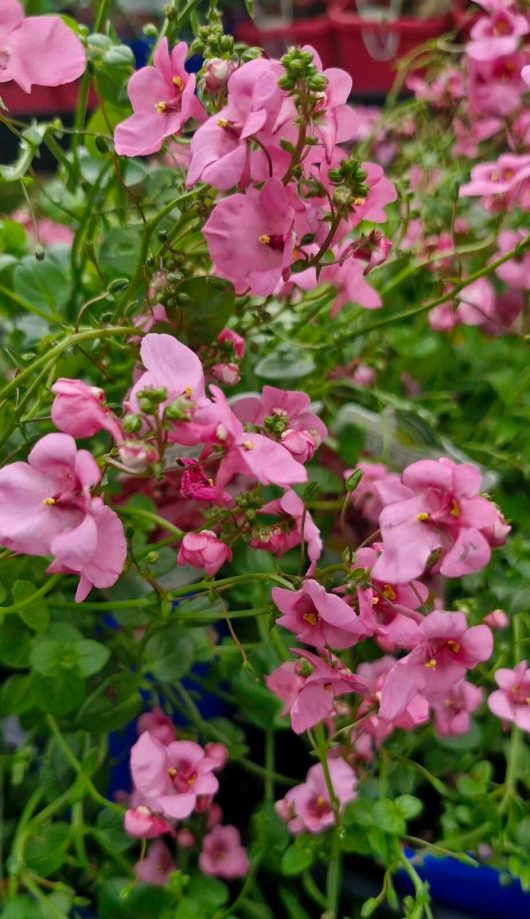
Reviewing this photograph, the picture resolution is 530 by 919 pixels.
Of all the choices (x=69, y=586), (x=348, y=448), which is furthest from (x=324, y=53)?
(x=69, y=586)

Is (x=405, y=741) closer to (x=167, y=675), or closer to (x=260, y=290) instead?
(x=167, y=675)

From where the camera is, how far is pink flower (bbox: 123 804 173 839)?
594 mm

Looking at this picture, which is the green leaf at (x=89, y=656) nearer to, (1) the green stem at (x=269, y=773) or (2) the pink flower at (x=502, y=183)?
Answer: (1) the green stem at (x=269, y=773)

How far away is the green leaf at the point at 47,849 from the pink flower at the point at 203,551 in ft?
0.91

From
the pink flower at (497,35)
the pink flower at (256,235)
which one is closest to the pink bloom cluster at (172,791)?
the pink flower at (256,235)

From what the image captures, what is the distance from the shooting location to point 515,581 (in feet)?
2.42

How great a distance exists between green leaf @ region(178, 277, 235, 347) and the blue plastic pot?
428mm

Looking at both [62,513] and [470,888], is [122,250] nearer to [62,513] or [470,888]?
[62,513]

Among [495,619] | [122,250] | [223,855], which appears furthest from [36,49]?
[223,855]

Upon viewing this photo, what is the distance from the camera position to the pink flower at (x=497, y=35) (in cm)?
85

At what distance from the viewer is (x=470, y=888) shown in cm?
69

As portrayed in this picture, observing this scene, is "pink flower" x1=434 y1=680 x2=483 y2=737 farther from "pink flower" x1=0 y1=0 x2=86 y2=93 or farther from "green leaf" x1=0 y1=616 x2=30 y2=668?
"pink flower" x1=0 y1=0 x2=86 y2=93

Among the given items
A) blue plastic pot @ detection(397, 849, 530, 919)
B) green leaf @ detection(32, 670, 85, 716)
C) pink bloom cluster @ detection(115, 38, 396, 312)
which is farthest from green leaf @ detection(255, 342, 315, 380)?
blue plastic pot @ detection(397, 849, 530, 919)

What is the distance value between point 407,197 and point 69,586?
39cm
